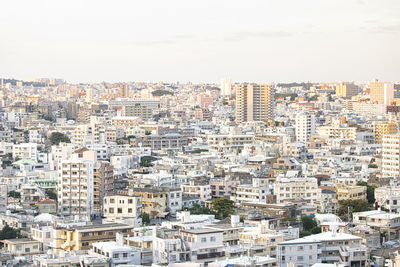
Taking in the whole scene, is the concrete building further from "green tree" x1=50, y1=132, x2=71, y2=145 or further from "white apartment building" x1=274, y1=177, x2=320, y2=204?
"white apartment building" x1=274, y1=177, x2=320, y2=204

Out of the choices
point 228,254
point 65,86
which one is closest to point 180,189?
point 228,254

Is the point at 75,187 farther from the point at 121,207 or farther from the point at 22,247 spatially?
the point at 22,247

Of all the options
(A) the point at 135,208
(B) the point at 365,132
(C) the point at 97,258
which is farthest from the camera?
(B) the point at 365,132

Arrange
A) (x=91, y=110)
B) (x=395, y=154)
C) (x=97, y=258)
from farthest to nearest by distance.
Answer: (x=91, y=110) < (x=395, y=154) < (x=97, y=258)

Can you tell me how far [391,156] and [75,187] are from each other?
11313 millimetres

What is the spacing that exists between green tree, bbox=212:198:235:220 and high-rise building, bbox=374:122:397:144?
805 inches

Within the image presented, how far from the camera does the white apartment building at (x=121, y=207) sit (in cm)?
2075

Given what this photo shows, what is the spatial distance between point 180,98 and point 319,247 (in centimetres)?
7767

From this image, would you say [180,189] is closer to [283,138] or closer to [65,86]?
[283,138]

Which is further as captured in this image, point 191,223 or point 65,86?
point 65,86

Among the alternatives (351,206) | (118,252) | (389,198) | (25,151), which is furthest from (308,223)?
(25,151)

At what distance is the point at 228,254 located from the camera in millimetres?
15172

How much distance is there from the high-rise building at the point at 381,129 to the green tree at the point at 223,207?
20435 millimetres

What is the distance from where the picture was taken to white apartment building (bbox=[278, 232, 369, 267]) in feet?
49.0
